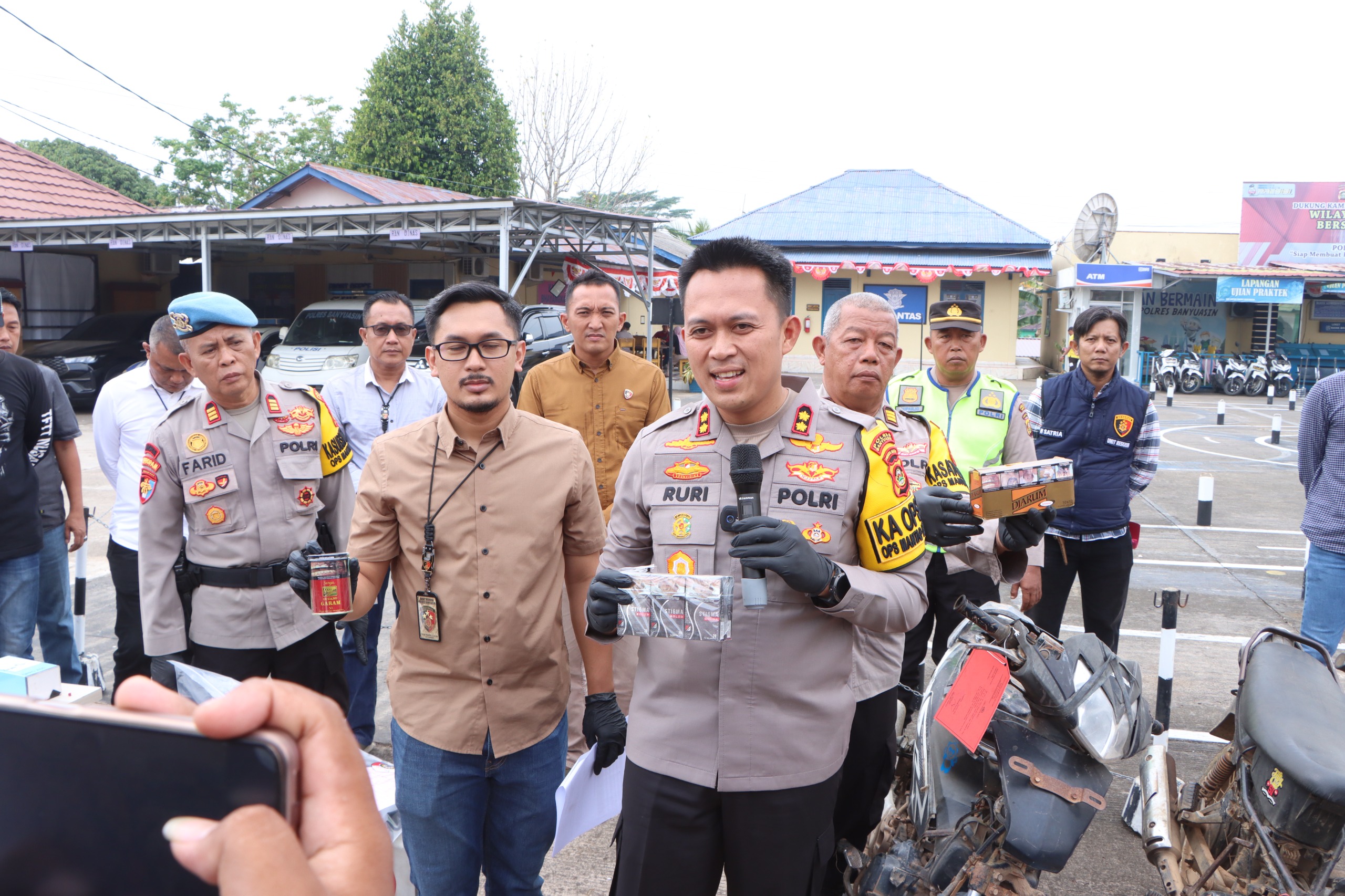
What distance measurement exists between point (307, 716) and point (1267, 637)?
328 centimetres

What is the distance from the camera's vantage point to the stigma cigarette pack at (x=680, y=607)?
5.76 feet

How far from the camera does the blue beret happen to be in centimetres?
313

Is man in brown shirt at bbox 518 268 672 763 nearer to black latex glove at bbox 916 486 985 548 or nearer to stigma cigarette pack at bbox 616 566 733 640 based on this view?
black latex glove at bbox 916 486 985 548

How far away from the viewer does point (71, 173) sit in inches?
805

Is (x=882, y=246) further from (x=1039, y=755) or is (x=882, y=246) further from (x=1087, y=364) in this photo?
(x=1039, y=755)

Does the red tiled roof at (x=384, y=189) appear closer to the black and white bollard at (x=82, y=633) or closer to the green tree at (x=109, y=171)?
the black and white bollard at (x=82, y=633)

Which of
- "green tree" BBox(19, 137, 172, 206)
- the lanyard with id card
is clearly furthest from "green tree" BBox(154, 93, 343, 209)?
the lanyard with id card

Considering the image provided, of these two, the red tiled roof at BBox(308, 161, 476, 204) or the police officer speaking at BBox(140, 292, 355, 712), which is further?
the red tiled roof at BBox(308, 161, 476, 204)

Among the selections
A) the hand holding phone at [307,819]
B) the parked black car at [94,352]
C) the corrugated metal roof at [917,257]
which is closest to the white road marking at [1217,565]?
the hand holding phone at [307,819]

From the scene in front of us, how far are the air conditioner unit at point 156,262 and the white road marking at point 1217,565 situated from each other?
23.1 meters

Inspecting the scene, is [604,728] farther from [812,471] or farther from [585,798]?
[812,471]

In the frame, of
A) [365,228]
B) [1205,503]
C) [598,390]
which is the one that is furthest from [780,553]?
[365,228]

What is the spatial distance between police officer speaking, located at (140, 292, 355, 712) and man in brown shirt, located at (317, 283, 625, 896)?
2.66 feet

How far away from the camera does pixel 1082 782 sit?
2438 millimetres
